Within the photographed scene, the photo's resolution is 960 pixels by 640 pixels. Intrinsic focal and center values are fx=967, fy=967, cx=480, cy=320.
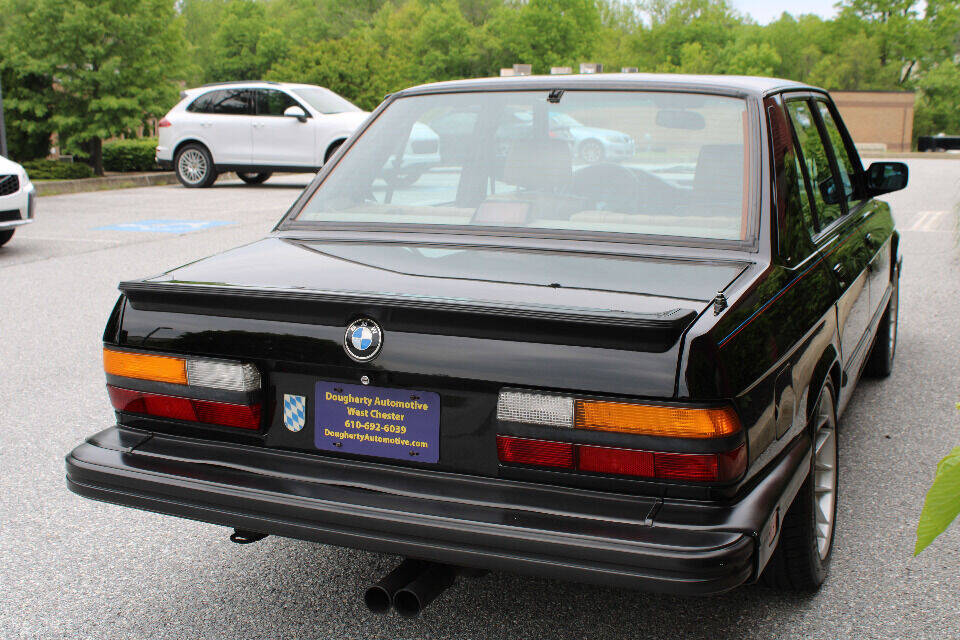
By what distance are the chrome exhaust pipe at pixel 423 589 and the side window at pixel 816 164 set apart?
192 cm

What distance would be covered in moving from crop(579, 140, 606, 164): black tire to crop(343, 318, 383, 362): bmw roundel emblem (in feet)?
3.97

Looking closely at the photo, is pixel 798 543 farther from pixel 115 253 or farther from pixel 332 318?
pixel 115 253

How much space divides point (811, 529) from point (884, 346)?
288 centimetres

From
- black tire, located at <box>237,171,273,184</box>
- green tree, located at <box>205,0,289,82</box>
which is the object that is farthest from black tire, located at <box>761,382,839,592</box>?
green tree, located at <box>205,0,289,82</box>

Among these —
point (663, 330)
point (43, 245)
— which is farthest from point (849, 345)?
point (43, 245)

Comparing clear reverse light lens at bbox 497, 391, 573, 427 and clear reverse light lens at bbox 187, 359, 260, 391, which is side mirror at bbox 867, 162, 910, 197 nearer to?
clear reverse light lens at bbox 497, 391, 573, 427

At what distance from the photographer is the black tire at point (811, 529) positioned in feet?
9.18

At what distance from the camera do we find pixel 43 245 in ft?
35.8

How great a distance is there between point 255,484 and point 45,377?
→ 3.59 metres

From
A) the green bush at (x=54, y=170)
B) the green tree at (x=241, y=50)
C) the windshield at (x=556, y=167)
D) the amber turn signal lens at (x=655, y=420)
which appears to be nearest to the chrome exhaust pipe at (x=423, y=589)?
the amber turn signal lens at (x=655, y=420)

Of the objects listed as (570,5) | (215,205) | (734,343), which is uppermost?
(570,5)

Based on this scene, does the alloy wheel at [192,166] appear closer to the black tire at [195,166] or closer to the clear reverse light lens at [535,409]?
the black tire at [195,166]

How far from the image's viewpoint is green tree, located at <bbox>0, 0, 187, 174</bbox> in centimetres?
1892

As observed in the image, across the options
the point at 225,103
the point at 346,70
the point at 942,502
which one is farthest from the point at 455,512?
the point at 346,70
